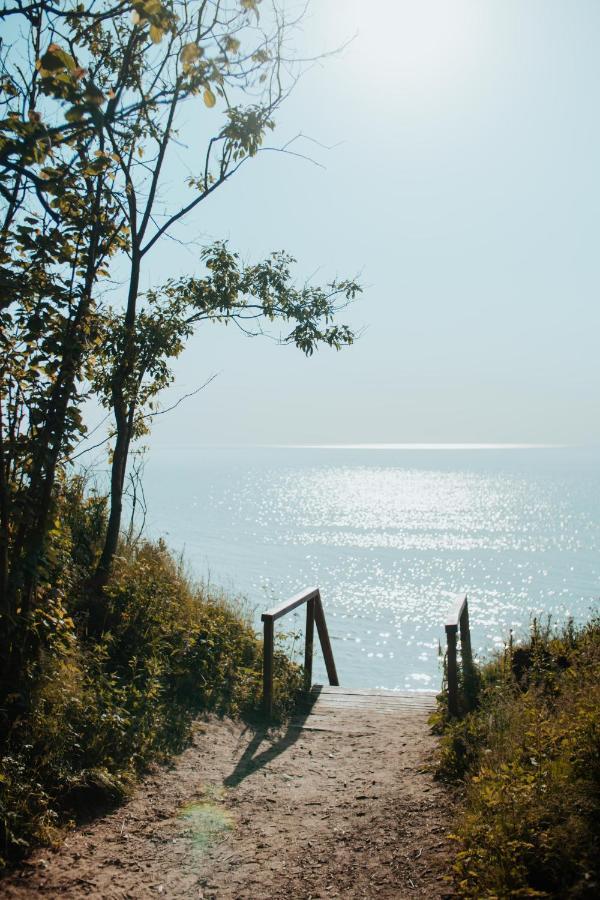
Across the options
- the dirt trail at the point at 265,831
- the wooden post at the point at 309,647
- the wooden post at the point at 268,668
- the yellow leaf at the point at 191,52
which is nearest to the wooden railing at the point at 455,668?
the dirt trail at the point at 265,831

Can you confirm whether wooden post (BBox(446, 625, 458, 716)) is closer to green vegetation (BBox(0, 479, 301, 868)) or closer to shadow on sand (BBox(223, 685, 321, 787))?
shadow on sand (BBox(223, 685, 321, 787))

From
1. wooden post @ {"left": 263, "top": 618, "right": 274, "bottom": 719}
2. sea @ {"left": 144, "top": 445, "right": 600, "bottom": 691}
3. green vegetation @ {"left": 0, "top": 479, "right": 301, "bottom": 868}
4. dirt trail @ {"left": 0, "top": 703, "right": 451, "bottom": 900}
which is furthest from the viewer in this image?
sea @ {"left": 144, "top": 445, "right": 600, "bottom": 691}

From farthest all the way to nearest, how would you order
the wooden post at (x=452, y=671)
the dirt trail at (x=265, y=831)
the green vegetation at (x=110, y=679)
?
the wooden post at (x=452, y=671), the green vegetation at (x=110, y=679), the dirt trail at (x=265, y=831)

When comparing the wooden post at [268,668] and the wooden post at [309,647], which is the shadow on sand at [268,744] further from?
the wooden post at [309,647]

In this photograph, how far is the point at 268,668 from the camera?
→ 754 cm

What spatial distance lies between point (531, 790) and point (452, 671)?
2.47m

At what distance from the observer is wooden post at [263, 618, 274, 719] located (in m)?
7.52

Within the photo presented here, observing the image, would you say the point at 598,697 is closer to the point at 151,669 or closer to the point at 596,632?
the point at 596,632

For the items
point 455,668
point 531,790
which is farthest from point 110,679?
point 531,790

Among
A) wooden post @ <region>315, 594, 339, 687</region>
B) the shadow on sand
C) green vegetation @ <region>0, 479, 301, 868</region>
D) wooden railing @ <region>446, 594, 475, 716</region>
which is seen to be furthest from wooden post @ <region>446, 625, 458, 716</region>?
wooden post @ <region>315, 594, 339, 687</region>

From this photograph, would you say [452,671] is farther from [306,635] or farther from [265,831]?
[306,635]

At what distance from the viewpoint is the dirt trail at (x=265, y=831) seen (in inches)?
166

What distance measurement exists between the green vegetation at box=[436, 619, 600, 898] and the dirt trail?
34 centimetres

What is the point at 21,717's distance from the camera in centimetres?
489
